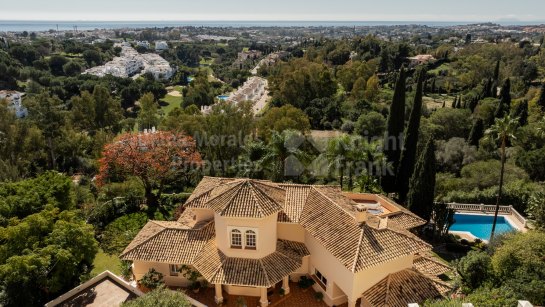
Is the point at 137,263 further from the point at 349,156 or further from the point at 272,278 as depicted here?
the point at 349,156

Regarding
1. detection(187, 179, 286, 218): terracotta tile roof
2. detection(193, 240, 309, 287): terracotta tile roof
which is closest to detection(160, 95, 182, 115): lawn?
detection(187, 179, 286, 218): terracotta tile roof

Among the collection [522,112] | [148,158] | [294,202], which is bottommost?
[148,158]

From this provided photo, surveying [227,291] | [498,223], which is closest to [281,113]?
[498,223]

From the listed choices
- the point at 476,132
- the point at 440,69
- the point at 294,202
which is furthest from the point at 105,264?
the point at 440,69

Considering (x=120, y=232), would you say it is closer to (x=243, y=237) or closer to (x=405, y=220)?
(x=243, y=237)

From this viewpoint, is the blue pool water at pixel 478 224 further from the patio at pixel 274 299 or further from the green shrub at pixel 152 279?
the green shrub at pixel 152 279

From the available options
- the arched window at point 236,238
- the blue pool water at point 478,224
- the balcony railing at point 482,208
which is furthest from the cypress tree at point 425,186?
the arched window at point 236,238

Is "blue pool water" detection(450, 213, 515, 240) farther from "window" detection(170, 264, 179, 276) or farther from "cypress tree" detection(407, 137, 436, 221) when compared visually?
"window" detection(170, 264, 179, 276)
